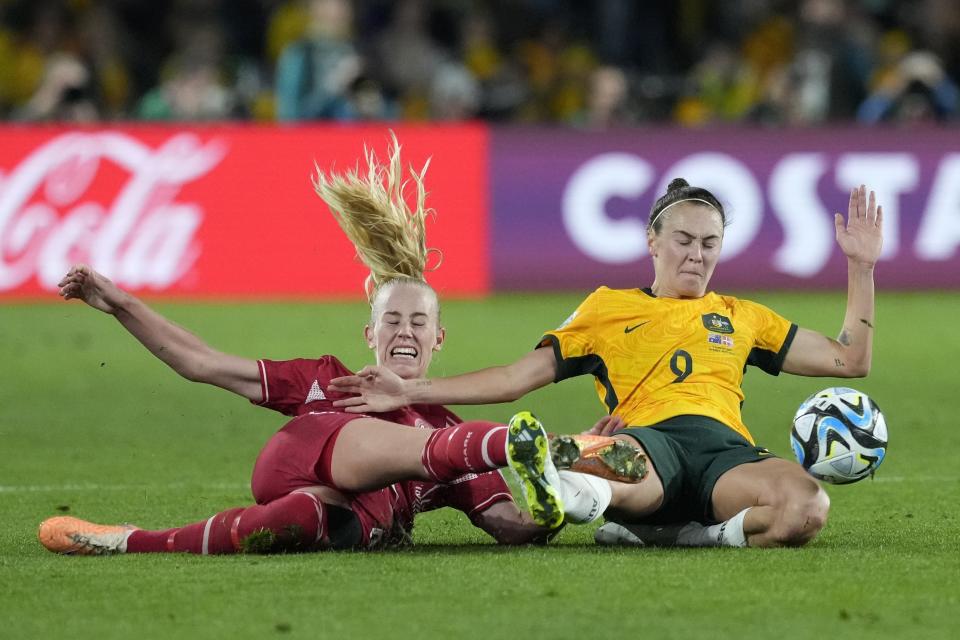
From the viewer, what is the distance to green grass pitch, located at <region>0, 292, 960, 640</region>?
500 centimetres

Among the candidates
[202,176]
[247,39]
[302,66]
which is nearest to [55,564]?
[202,176]

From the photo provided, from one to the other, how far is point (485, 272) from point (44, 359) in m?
4.94

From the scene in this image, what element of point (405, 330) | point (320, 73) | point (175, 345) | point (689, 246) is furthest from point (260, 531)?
point (320, 73)

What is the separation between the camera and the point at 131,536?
6297 millimetres

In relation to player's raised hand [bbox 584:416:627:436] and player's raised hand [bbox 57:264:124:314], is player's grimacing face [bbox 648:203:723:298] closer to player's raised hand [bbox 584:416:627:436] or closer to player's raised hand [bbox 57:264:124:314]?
player's raised hand [bbox 584:416:627:436]

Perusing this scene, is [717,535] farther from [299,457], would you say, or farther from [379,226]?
[379,226]

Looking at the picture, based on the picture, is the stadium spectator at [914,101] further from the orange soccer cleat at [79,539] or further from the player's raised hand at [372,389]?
the orange soccer cleat at [79,539]

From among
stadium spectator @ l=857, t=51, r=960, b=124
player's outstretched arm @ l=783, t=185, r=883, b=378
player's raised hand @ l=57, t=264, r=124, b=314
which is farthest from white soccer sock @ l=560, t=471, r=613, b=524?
stadium spectator @ l=857, t=51, r=960, b=124

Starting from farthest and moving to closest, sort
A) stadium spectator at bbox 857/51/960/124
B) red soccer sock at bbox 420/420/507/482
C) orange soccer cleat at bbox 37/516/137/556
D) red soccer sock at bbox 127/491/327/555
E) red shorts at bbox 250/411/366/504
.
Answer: stadium spectator at bbox 857/51/960/124, orange soccer cleat at bbox 37/516/137/556, red shorts at bbox 250/411/366/504, red soccer sock at bbox 127/491/327/555, red soccer sock at bbox 420/420/507/482

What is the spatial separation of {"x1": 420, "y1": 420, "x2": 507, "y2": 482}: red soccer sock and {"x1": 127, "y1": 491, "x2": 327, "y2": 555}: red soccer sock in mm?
466

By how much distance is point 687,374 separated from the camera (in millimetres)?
6746

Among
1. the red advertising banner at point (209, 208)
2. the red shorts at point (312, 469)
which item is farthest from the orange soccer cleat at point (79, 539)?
the red advertising banner at point (209, 208)

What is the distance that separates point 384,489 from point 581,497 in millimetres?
847

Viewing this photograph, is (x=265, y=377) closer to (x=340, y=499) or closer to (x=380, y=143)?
(x=340, y=499)
